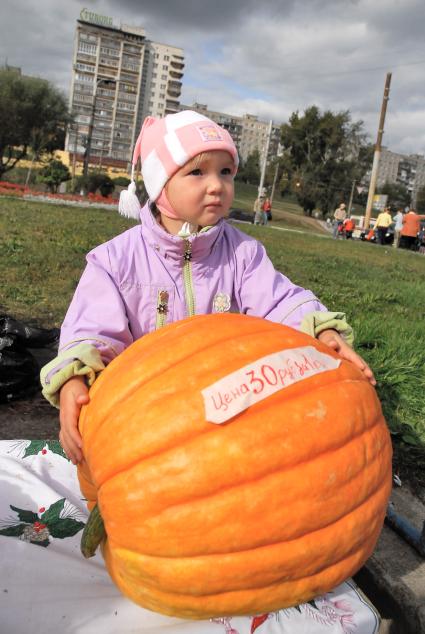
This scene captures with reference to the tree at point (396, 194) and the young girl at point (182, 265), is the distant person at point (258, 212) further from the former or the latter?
the tree at point (396, 194)

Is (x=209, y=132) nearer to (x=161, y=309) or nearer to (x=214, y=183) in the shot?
(x=214, y=183)

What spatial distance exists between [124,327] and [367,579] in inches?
50.4

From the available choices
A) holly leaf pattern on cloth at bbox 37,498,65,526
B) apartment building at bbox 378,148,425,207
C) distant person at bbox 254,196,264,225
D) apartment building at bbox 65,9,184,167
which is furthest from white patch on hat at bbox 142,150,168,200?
apartment building at bbox 378,148,425,207

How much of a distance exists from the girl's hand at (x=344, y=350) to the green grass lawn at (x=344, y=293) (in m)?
1.00

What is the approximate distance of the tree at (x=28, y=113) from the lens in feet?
142

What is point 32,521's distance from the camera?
6.49 ft

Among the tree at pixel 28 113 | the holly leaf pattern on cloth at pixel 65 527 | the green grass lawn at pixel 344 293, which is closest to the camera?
the holly leaf pattern on cloth at pixel 65 527

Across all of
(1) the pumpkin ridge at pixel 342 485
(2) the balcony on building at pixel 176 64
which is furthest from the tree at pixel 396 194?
(1) the pumpkin ridge at pixel 342 485

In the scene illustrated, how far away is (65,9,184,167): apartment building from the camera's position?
122 m

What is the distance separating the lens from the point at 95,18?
12294cm

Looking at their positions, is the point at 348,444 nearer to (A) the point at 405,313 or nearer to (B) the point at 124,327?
(B) the point at 124,327

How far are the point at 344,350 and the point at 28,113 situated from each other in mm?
47924

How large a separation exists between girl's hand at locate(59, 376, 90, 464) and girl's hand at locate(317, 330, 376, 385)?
86 cm

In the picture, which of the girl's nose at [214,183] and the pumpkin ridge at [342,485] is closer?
the pumpkin ridge at [342,485]
